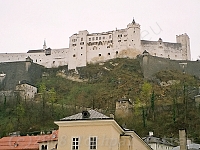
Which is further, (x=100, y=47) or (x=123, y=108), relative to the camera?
(x=100, y=47)

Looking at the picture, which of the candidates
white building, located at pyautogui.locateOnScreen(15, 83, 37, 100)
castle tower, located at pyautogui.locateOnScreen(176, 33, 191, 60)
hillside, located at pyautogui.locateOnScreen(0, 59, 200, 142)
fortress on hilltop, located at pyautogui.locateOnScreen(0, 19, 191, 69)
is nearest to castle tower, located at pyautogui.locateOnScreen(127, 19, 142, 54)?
fortress on hilltop, located at pyautogui.locateOnScreen(0, 19, 191, 69)

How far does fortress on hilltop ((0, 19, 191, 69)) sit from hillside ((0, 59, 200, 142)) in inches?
85.7

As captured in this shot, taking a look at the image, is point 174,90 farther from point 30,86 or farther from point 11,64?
point 11,64

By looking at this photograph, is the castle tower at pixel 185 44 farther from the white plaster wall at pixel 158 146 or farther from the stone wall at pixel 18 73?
the white plaster wall at pixel 158 146

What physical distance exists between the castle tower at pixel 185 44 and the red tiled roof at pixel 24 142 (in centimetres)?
6260

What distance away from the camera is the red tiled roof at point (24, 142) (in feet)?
112

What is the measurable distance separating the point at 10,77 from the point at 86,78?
16.9 meters

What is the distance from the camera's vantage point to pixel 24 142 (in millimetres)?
35281

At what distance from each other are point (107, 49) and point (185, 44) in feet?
61.8

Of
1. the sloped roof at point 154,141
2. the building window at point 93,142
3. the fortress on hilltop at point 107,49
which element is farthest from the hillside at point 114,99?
the building window at point 93,142

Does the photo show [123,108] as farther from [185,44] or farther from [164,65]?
[185,44]

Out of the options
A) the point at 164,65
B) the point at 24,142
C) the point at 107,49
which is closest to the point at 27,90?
the point at 107,49

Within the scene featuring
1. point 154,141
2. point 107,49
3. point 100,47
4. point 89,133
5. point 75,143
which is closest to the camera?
point 89,133

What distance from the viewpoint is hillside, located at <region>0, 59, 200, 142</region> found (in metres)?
57.4
